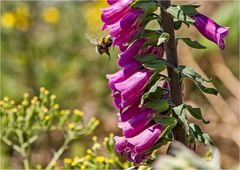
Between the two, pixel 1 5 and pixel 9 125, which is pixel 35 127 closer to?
pixel 9 125

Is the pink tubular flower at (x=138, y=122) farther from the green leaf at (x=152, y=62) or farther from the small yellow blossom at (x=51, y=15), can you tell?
the small yellow blossom at (x=51, y=15)

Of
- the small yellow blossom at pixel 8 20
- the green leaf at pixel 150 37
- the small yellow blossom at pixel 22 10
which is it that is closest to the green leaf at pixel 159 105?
the green leaf at pixel 150 37

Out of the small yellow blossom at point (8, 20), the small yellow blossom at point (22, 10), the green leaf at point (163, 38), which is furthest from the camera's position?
the small yellow blossom at point (22, 10)

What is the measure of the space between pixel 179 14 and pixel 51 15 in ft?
19.8

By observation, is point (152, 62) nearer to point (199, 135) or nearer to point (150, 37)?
point (150, 37)

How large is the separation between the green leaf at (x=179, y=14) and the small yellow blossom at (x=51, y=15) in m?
5.88

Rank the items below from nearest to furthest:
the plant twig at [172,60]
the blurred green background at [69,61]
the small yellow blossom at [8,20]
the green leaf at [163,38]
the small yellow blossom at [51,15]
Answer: the green leaf at [163,38]
the plant twig at [172,60]
the blurred green background at [69,61]
the small yellow blossom at [8,20]
the small yellow blossom at [51,15]

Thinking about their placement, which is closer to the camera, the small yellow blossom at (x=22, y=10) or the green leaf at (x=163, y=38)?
the green leaf at (x=163, y=38)

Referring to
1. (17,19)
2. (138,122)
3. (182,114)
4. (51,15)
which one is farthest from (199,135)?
(51,15)

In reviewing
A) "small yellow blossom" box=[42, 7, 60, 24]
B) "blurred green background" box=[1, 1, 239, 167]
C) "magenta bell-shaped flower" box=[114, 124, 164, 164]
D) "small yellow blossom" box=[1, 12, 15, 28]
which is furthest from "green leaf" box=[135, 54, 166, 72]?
"small yellow blossom" box=[42, 7, 60, 24]

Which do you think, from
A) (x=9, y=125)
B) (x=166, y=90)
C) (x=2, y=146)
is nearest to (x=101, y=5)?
(x=2, y=146)

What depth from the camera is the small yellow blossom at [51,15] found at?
7750 mm

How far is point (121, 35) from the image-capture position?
2041 mm

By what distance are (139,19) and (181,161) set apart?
966 mm
